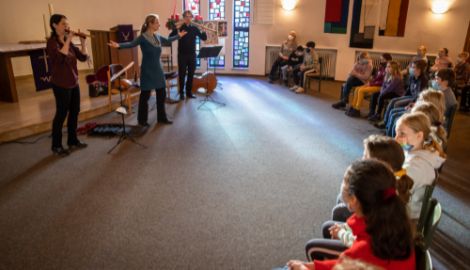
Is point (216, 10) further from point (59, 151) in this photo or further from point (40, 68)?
point (59, 151)

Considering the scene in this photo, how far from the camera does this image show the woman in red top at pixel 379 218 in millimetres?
1384

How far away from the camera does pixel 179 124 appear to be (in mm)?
5465

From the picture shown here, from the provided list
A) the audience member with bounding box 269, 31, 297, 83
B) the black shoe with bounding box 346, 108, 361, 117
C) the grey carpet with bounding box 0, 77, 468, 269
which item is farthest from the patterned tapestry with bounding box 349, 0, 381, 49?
the grey carpet with bounding box 0, 77, 468, 269

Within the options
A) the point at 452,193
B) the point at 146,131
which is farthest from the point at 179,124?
the point at 452,193

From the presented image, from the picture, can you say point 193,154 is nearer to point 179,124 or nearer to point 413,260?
point 179,124

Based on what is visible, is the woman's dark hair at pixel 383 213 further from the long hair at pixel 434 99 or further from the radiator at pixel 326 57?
the radiator at pixel 326 57

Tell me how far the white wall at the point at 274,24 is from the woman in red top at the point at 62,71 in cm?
399

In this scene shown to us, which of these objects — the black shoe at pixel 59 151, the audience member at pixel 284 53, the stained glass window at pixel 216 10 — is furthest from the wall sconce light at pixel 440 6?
the black shoe at pixel 59 151

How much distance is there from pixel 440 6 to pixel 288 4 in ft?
10.5

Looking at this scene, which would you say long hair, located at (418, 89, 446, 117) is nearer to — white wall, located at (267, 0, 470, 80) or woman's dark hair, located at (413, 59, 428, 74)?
woman's dark hair, located at (413, 59, 428, 74)

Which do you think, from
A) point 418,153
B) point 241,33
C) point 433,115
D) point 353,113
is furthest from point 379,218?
point 241,33

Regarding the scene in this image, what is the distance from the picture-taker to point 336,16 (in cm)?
857

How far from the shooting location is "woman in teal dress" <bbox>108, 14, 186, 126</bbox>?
16.0 ft

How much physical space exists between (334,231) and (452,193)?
6.96 feet
